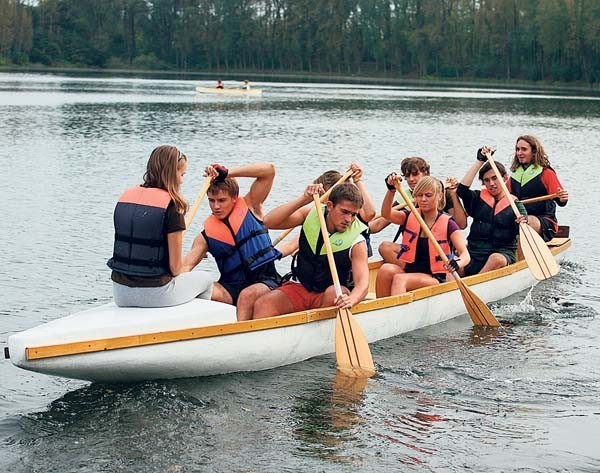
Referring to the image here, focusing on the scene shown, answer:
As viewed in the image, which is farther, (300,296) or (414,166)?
(414,166)

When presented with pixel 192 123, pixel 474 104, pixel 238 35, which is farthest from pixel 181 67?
pixel 192 123

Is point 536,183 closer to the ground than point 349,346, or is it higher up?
higher up

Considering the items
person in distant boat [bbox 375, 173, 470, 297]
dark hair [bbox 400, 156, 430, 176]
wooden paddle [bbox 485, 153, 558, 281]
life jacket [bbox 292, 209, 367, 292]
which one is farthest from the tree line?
life jacket [bbox 292, 209, 367, 292]

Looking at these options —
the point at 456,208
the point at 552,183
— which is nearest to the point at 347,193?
the point at 456,208

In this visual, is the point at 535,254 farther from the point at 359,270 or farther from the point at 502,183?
the point at 359,270

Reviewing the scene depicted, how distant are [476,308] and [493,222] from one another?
153cm

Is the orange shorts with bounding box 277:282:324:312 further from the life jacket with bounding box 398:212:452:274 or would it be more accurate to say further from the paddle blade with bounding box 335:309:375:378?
the life jacket with bounding box 398:212:452:274

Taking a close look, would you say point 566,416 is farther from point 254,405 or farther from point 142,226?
point 142,226

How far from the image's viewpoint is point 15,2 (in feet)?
395

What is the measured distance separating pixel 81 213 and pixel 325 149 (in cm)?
1369

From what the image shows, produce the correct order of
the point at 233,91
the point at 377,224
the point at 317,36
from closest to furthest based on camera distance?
the point at 377,224
the point at 233,91
the point at 317,36

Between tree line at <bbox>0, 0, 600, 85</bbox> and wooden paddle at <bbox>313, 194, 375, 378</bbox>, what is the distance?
3597 inches

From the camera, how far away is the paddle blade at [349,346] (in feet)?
27.1

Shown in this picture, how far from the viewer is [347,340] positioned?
27.1 feet
